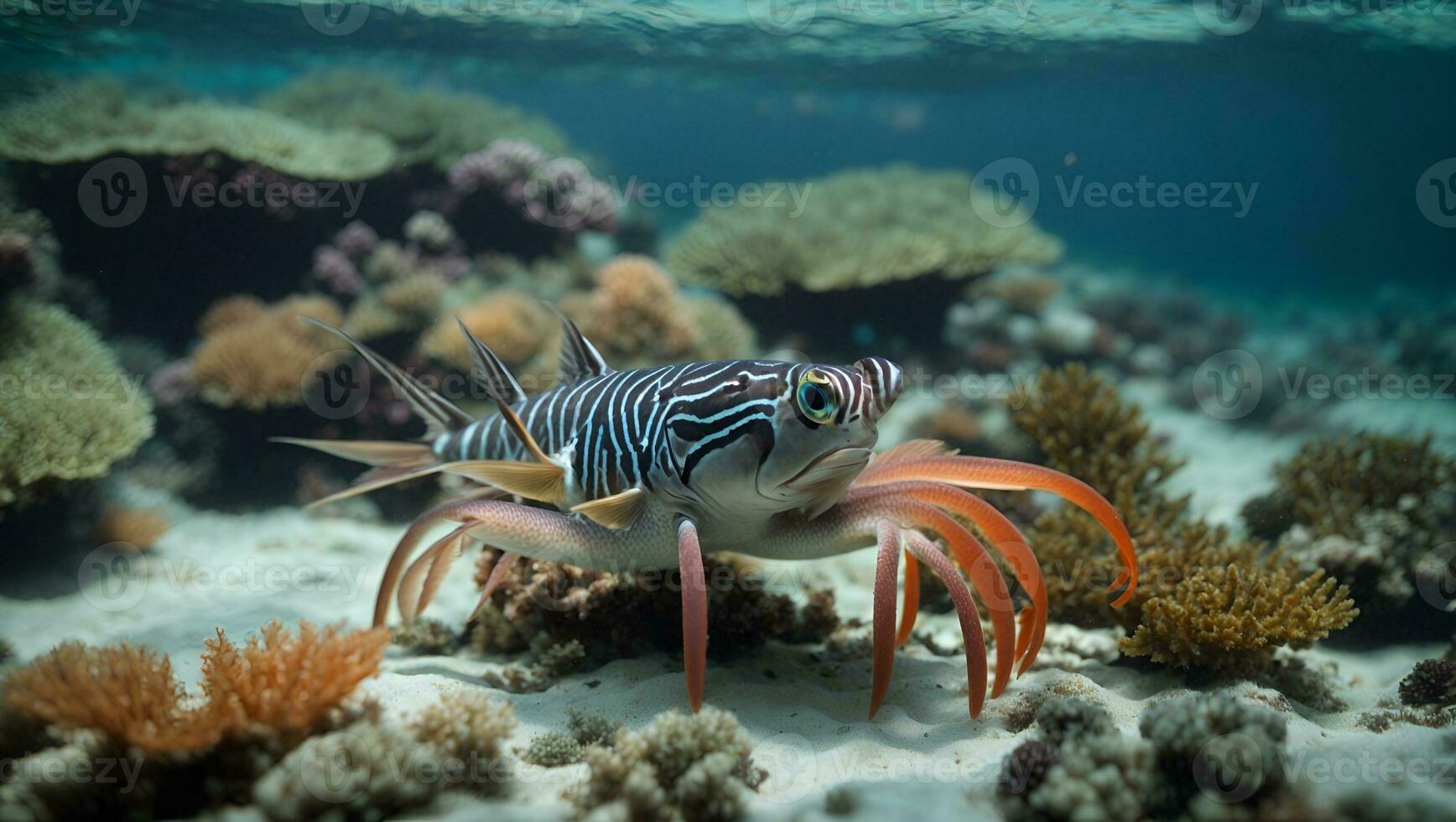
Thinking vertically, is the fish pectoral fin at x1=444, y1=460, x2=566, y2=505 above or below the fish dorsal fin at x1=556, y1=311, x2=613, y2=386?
below

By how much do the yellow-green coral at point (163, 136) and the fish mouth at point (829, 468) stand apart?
8.44 meters

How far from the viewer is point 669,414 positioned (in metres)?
3.05

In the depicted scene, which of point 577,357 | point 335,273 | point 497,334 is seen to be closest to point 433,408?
point 577,357

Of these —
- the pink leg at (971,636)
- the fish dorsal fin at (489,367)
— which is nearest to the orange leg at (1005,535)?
the pink leg at (971,636)

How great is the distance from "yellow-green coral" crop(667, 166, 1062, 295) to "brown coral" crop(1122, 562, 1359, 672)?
220 inches

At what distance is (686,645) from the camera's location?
2.76 meters

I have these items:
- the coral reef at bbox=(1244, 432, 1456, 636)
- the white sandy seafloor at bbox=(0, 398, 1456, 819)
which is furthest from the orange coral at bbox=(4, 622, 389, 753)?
the coral reef at bbox=(1244, 432, 1456, 636)

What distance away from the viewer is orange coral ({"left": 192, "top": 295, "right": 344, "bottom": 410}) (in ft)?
22.7

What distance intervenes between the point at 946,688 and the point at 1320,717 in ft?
6.20

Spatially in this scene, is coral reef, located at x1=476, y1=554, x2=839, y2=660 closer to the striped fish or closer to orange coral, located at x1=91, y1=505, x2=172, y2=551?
the striped fish

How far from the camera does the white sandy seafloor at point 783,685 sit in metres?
2.61

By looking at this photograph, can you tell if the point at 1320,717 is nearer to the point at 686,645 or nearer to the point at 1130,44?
the point at 686,645

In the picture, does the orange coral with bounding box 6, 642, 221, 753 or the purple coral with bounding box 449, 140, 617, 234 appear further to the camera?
the purple coral with bounding box 449, 140, 617, 234

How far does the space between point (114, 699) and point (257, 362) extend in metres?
5.41
